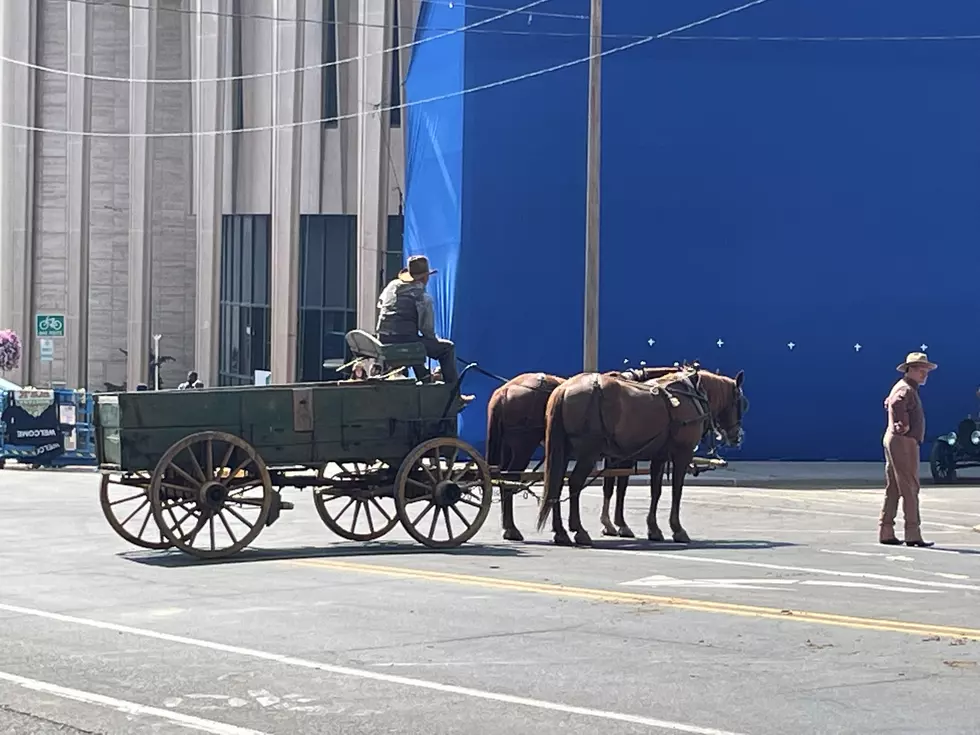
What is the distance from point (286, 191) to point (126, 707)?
36.6m

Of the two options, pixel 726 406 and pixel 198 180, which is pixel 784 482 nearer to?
pixel 726 406

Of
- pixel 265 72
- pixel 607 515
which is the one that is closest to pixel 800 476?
pixel 607 515

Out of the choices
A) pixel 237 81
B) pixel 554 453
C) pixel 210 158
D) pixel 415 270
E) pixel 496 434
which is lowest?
pixel 554 453

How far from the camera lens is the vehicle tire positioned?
29.3 metres

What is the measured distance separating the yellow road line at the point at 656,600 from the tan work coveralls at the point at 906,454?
526cm

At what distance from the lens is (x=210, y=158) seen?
4688 cm

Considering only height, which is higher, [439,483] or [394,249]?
[394,249]

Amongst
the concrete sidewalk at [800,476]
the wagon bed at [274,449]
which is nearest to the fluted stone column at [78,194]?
the concrete sidewalk at [800,476]

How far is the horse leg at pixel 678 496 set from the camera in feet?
56.3

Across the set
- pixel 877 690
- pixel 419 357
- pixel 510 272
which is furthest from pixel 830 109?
pixel 877 690

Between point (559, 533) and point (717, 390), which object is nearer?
point (559, 533)

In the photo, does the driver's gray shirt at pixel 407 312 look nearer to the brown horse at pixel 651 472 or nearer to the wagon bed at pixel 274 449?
the wagon bed at pixel 274 449

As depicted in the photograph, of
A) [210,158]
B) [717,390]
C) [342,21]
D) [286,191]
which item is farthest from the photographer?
[210,158]

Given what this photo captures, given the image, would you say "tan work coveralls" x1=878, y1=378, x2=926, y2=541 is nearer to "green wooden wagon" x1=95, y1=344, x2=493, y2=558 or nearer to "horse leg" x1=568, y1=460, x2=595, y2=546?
"horse leg" x1=568, y1=460, x2=595, y2=546
